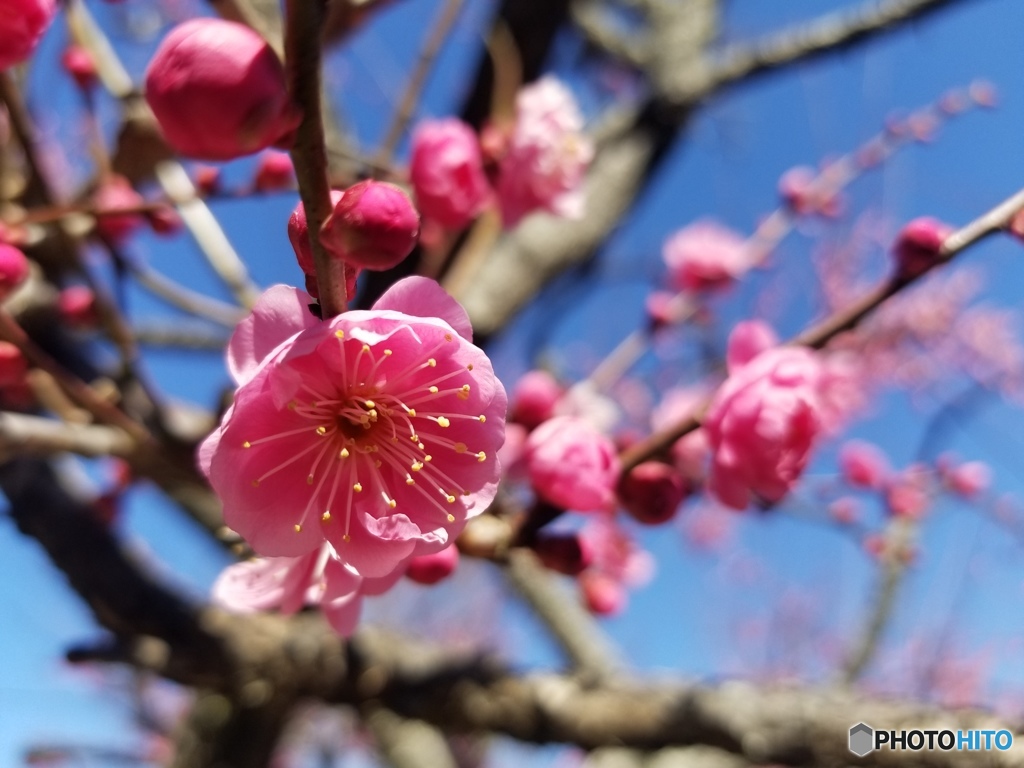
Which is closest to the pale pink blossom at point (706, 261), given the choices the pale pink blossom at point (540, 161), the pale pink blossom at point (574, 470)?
the pale pink blossom at point (540, 161)

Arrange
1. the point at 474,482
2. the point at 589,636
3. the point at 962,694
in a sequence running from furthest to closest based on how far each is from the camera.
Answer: the point at 962,694
the point at 589,636
the point at 474,482

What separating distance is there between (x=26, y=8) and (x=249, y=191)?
1.34 ft

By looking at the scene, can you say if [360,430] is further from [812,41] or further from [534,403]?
[812,41]

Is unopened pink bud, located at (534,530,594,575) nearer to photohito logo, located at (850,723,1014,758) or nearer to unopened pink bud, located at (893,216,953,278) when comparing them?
unopened pink bud, located at (893,216,953,278)

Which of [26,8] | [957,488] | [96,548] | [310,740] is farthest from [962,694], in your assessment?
[26,8]

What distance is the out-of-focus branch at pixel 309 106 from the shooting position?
282 mm

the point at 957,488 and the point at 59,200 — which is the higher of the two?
the point at 957,488

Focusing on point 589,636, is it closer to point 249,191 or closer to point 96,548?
point 96,548

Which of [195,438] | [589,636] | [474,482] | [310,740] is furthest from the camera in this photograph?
[310,740]

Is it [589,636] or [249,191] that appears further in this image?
[589,636]

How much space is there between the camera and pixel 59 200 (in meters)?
0.92

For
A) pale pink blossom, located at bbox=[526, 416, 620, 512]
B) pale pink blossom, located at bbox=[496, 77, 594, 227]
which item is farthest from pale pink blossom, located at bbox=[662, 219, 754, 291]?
pale pink blossom, located at bbox=[526, 416, 620, 512]

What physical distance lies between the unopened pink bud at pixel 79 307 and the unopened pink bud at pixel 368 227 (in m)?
0.72

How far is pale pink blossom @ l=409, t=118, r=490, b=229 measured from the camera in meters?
0.83
